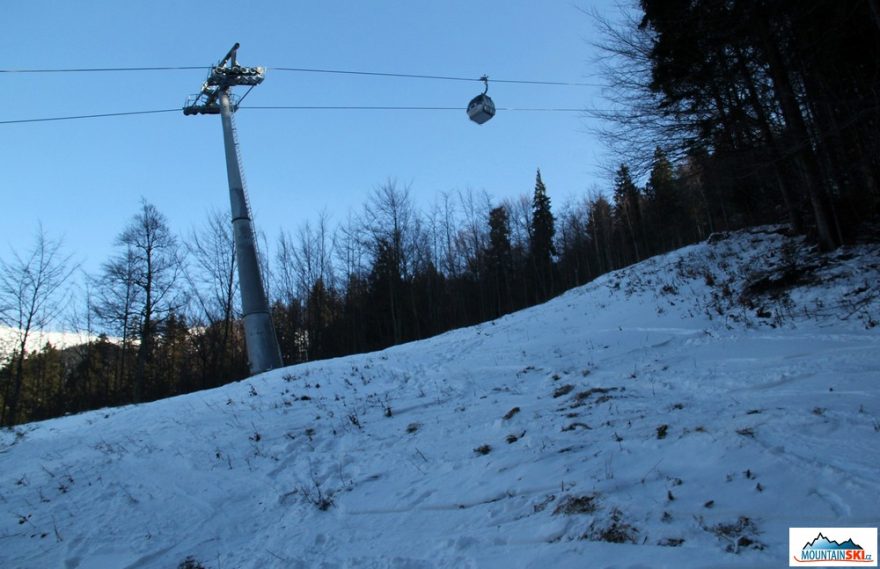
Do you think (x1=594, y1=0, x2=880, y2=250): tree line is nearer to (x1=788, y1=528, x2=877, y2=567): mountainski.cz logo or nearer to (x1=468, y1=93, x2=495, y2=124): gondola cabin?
(x1=468, y1=93, x2=495, y2=124): gondola cabin

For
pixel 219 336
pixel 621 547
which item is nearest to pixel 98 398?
pixel 219 336

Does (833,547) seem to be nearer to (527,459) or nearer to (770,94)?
(527,459)

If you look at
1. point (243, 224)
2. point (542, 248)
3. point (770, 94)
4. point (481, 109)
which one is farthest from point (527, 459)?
point (542, 248)

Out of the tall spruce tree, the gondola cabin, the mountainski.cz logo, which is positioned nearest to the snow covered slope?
the mountainski.cz logo

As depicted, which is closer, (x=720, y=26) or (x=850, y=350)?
(x=850, y=350)

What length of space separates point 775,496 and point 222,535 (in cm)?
499

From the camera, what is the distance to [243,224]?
17812mm

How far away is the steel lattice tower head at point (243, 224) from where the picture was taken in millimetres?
16672

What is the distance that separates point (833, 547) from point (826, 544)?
4 cm

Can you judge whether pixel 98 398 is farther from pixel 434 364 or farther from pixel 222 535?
pixel 222 535

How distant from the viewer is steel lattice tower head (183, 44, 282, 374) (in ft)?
54.7

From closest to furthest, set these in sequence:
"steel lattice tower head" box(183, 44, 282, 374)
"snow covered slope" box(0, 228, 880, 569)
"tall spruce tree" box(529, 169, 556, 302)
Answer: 1. "snow covered slope" box(0, 228, 880, 569)
2. "steel lattice tower head" box(183, 44, 282, 374)
3. "tall spruce tree" box(529, 169, 556, 302)

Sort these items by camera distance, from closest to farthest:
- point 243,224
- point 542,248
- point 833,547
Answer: point 833,547, point 243,224, point 542,248

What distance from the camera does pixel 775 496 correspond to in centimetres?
313
